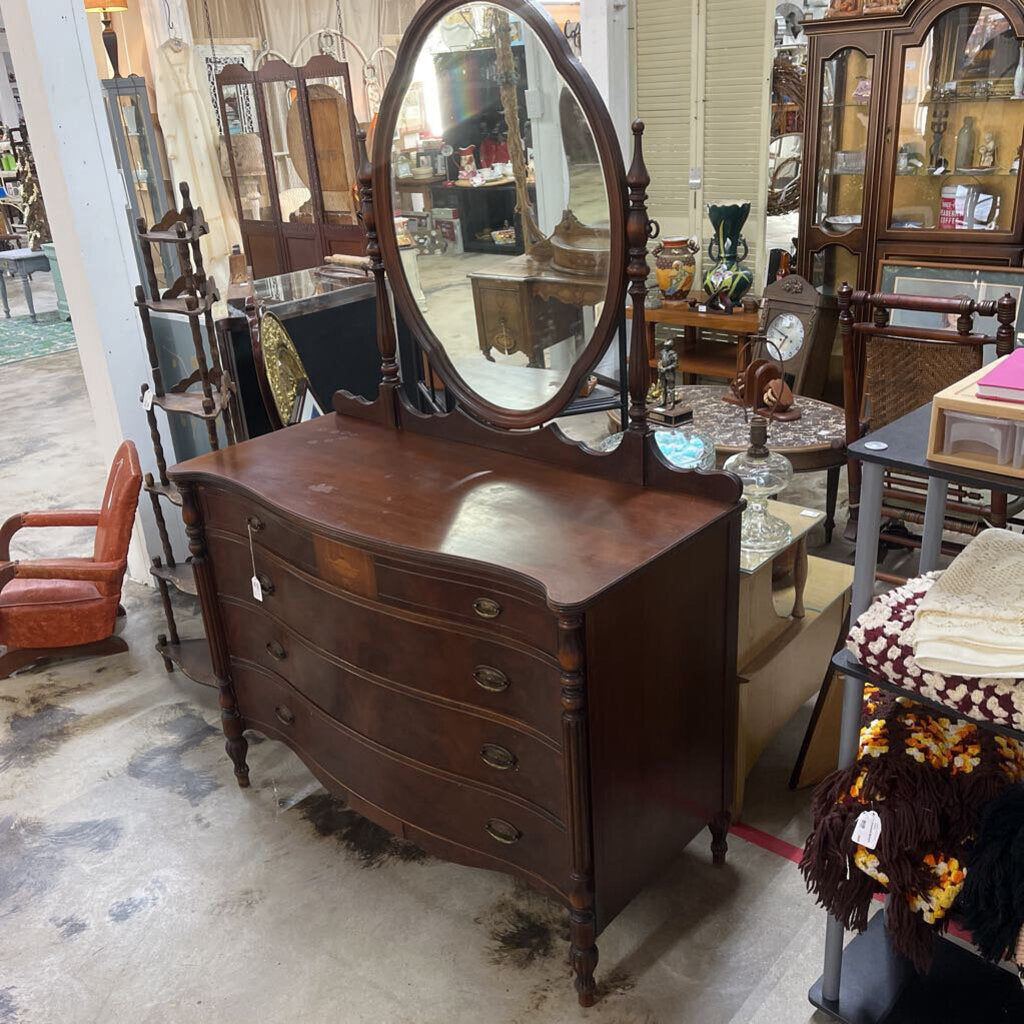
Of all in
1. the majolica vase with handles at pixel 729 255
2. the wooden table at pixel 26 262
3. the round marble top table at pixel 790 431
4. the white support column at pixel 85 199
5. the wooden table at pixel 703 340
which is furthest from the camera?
the wooden table at pixel 26 262

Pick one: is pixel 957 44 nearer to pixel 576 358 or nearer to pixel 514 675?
pixel 576 358

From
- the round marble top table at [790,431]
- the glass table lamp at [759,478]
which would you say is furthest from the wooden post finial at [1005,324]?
the glass table lamp at [759,478]

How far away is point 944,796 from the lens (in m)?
1.70

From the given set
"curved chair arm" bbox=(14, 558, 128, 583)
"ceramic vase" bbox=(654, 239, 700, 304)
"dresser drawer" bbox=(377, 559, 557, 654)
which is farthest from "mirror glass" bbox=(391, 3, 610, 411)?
"ceramic vase" bbox=(654, 239, 700, 304)

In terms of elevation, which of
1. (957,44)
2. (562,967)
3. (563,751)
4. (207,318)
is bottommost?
(562,967)

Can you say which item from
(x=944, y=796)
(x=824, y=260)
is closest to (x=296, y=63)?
(x=824, y=260)

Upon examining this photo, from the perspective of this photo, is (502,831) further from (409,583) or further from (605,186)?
(605,186)

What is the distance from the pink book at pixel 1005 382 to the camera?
1.45 metres

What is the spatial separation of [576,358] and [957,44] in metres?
3.57

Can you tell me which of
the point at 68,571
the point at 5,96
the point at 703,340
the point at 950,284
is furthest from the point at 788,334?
the point at 5,96

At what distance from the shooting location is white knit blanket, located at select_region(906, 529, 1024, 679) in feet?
4.72

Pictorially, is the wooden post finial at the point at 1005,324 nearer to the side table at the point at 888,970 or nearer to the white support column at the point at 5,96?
the side table at the point at 888,970

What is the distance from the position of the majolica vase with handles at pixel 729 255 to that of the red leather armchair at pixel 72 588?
3399 millimetres

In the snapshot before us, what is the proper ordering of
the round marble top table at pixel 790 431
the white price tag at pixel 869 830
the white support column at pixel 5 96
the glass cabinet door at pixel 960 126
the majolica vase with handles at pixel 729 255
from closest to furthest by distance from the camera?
the white price tag at pixel 869 830, the round marble top table at pixel 790 431, the glass cabinet door at pixel 960 126, the majolica vase with handles at pixel 729 255, the white support column at pixel 5 96
